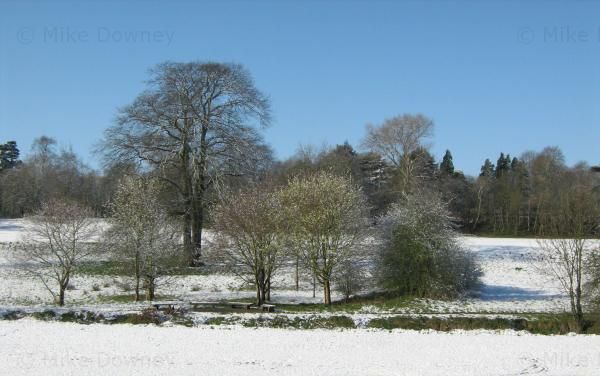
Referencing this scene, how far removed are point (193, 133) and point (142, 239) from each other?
1152 centimetres

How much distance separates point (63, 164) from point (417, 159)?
6426 centimetres

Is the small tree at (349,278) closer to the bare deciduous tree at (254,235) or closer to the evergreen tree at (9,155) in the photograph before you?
the bare deciduous tree at (254,235)

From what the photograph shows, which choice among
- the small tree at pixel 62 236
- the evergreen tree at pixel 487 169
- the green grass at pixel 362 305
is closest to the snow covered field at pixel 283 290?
the green grass at pixel 362 305

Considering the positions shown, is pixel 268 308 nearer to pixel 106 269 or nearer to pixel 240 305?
pixel 240 305

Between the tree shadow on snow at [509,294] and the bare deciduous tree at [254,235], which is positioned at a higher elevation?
the bare deciduous tree at [254,235]

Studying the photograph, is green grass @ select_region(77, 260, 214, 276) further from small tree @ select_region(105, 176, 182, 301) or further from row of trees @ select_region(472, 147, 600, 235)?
row of trees @ select_region(472, 147, 600, 235)

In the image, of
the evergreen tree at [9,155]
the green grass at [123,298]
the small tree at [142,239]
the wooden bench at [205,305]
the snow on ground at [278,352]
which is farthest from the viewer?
the evergreen tree at [9,155]

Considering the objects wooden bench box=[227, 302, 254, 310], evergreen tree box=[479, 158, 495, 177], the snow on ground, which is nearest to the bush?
the snow on ground

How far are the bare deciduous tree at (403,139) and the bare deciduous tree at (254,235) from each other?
1087 inches

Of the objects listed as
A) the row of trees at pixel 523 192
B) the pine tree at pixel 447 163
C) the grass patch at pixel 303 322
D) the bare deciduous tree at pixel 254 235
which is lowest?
the grass patch at pixel 303 322

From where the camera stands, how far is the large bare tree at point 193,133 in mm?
36000


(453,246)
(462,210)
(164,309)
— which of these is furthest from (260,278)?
(462,210)

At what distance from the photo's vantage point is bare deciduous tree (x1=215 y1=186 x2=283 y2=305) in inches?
1015

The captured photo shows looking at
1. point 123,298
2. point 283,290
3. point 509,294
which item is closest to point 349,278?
point 283,290
